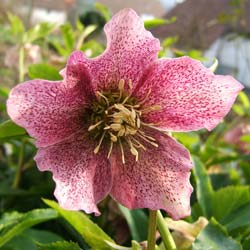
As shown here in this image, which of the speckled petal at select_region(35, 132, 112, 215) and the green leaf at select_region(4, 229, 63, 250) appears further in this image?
the green leaf at select_region(4, 229, 63, 250)

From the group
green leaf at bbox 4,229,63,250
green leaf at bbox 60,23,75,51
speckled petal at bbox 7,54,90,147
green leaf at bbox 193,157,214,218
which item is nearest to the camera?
speckled petal at bbox 7,54,90,147

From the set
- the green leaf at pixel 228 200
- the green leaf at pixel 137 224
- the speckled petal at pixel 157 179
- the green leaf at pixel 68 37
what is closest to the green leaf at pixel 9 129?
the speckled petal at pixel 157 179

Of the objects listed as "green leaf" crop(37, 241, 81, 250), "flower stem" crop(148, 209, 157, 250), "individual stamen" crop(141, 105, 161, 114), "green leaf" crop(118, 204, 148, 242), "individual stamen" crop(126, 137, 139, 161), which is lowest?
"green leaf" crop(118, 204, 148, 242)

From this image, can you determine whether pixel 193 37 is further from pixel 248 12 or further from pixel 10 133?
pixel 10 133

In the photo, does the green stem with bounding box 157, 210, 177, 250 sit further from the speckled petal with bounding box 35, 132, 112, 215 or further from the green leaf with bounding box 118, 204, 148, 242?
the green leaf with bounding box 118, 204, 148, 242

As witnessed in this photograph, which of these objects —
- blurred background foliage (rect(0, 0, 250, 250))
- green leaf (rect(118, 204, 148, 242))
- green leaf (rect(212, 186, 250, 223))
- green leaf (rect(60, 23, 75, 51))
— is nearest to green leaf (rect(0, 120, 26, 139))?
blurred background foliage (rect(0, 0, 250, 250))

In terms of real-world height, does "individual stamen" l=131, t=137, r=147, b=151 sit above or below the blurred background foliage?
above
